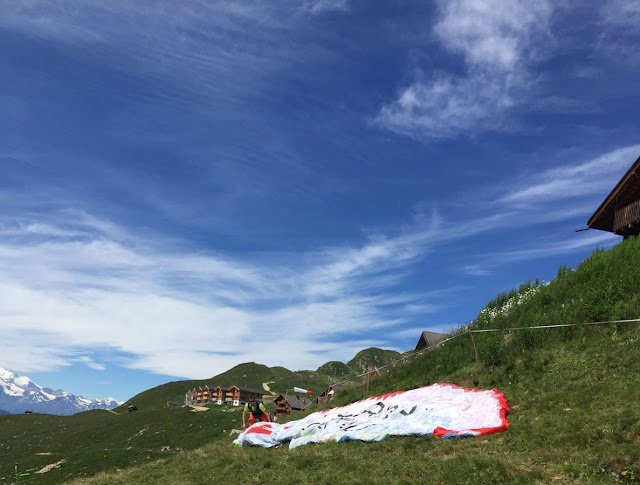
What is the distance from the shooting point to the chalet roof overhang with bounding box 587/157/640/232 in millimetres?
30809

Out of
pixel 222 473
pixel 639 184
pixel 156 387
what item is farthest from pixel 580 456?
pixel 156 387

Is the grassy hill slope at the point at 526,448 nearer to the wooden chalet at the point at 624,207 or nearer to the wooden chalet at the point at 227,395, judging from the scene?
the wooden chalet at the point at 624,207

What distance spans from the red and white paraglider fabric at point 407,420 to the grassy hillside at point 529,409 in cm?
56

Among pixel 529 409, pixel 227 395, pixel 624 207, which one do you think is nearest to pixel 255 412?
pixel 529 409

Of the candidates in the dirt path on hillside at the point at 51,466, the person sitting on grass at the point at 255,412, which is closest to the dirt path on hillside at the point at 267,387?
the dirt path on hillside at the point at 51,466

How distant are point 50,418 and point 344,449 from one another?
166 metres

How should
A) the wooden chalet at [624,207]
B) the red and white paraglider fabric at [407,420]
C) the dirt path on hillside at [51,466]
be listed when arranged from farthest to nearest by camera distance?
the dirt path on hillside at [51,466]
the wooden chalet at [624,207]
the red and white paraglider fabric at [407,420]

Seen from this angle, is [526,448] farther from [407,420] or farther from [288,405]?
[288,405]

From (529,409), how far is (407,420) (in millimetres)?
4019

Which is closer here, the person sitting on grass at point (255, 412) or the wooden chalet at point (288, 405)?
the person sitting on grass at point (255, 412)

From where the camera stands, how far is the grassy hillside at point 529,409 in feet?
30.0

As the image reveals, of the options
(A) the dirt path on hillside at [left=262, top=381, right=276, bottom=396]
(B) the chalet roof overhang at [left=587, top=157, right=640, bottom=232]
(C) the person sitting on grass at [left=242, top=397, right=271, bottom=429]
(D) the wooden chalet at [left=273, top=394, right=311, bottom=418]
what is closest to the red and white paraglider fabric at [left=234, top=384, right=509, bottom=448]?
(C) the person sitting on grass at [left=242, top=397, right=271, bottom=429]

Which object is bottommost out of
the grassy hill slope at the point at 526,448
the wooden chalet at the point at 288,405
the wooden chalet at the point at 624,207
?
the wooden chalet at the point at 288,405

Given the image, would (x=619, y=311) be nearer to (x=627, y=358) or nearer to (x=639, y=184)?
(x=627, y=358)
